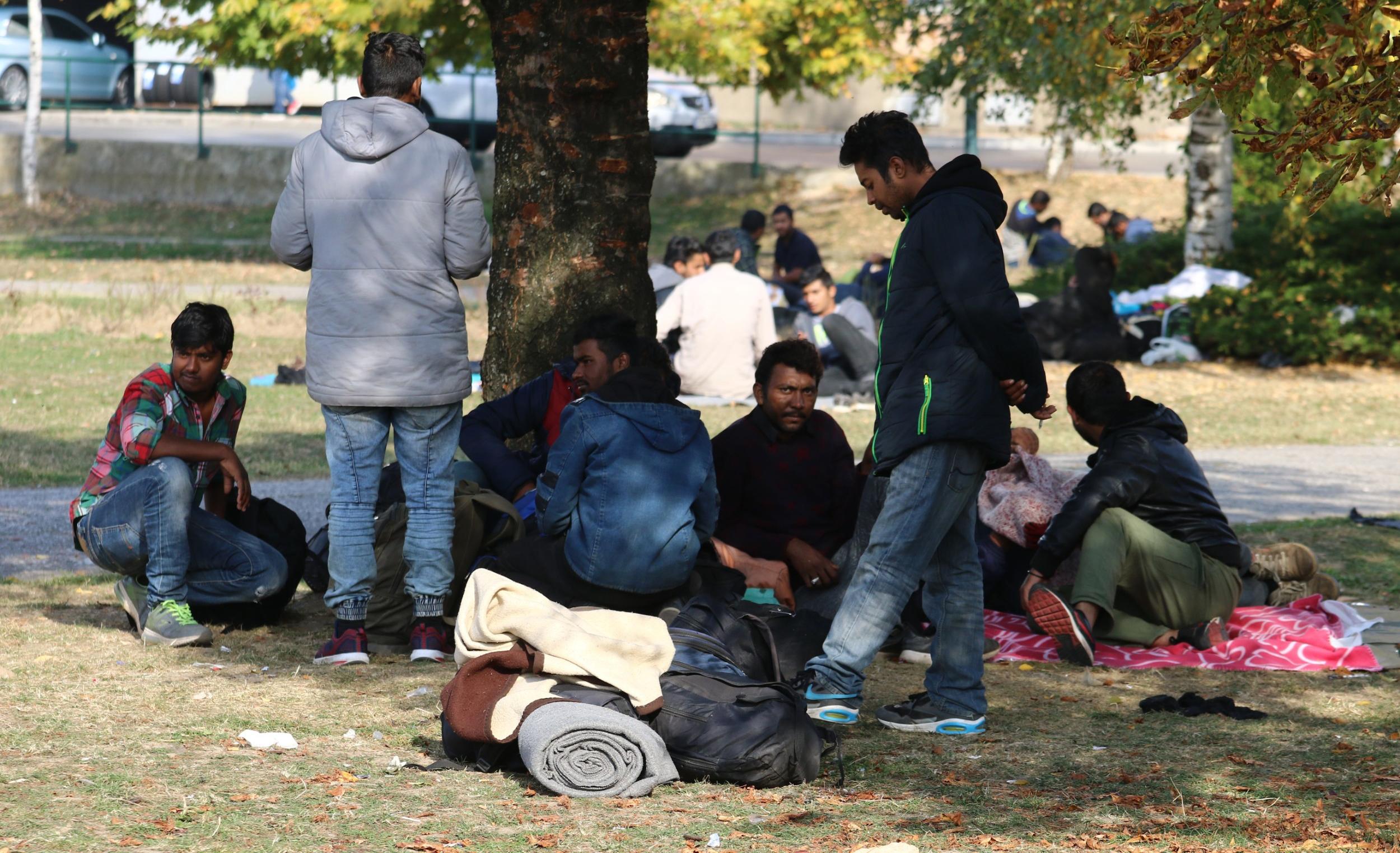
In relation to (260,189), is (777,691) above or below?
below

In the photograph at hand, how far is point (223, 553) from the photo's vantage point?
6.05 m

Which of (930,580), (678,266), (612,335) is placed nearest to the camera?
(930,580)

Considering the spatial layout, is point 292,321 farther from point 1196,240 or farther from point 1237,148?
point 1237,148

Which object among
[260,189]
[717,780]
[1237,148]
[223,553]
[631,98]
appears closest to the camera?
[717,780]

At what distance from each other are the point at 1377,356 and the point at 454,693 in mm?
12839

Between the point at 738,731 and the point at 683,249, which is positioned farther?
the point at 683,249

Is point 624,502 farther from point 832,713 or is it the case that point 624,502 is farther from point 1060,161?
point 1060,161

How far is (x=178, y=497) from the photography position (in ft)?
19.1

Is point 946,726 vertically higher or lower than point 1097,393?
lower

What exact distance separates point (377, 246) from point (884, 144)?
1.76 m

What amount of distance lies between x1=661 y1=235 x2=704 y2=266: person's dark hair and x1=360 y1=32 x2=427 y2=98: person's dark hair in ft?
22.9

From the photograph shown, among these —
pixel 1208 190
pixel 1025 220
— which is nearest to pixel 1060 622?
pixel 1208 190

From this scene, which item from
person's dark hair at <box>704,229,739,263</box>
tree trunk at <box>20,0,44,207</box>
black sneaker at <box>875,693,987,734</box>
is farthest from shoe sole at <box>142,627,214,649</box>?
tree trunk at <box>20,0,44,207</box>

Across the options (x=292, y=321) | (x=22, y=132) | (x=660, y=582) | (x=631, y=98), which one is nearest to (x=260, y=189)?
(x=22, y=132)
